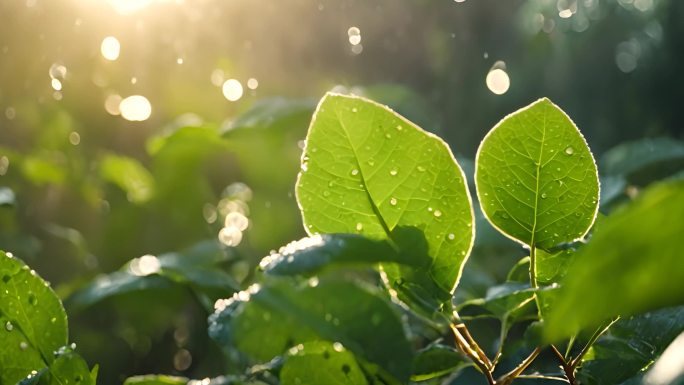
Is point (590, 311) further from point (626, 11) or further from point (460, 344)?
point (626, 11)

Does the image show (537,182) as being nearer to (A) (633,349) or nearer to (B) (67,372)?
(A) (633,349)

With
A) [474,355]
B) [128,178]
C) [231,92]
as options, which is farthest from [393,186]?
[231,92]

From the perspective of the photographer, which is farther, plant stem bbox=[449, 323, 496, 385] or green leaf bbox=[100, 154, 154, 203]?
green leaf bbox=[100, 154, 154, 203]

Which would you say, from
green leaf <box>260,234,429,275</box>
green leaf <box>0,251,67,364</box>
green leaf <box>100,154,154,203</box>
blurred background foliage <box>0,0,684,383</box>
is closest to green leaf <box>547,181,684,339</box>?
green leaf <box>260,234,429,275</box>

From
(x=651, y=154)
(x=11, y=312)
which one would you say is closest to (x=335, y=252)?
(x=11, y=312)

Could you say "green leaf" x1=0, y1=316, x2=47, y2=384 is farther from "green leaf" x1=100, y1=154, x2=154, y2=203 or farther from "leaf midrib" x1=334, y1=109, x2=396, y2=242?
"green leaf" x1=100, y1=154, x2=154, y2=203

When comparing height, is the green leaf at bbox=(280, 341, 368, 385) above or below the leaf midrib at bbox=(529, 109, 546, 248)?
below
